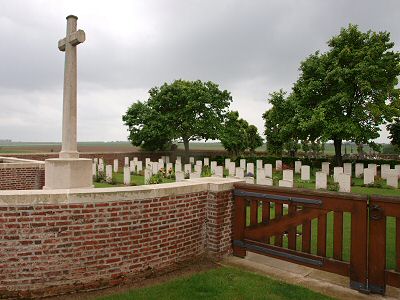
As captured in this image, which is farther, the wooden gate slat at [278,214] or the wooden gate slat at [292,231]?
the wooden gate slat at [278,214]

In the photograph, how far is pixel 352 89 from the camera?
21578mm

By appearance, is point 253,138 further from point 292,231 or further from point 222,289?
point 222,289

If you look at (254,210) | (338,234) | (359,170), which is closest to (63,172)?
(254,210)

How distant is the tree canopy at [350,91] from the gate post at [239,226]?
16.8 metres

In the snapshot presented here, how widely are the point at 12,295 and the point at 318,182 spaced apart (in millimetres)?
12533

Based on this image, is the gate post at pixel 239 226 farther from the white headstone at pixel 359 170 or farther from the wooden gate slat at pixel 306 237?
the white headstone at pixel 359 170

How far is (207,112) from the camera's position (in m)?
30.6

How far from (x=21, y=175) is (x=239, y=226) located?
9.80m

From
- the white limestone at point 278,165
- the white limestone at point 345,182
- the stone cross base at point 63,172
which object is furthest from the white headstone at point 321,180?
the stone cross base at point 63,172

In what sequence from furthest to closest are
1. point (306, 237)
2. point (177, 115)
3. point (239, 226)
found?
point (177, 115), point (239, 226), point (306, 237)

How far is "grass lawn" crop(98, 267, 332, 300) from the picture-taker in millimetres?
3939

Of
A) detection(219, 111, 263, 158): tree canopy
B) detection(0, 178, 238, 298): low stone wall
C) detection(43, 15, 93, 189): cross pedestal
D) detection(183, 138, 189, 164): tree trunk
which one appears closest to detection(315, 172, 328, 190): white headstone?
detection(43, 15, 93, 189): cross pedestal

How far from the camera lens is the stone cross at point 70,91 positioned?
7.62m

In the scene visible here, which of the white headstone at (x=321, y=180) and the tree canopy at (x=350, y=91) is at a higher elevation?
the tree canopy at (x=350, y=91)
